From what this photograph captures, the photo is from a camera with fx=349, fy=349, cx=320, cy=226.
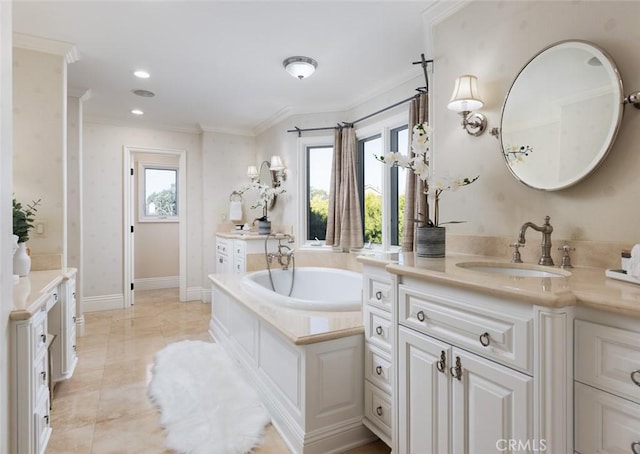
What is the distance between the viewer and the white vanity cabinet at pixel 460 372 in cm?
102

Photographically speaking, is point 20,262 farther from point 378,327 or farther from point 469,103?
point 469,103

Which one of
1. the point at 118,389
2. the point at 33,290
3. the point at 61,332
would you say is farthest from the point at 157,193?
the point at 33,290

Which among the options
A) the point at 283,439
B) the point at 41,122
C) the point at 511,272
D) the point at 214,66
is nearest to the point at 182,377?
the point at 283,439

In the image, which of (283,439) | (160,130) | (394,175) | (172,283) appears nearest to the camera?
(283,439)

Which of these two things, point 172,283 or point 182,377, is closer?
point 182,377

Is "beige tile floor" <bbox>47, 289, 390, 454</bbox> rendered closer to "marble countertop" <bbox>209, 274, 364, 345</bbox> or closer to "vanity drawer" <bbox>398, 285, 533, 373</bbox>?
"marble countertop" <bbox>209, 274, 364, 345</bbox>

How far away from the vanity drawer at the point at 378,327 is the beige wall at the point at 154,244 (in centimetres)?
→ 503

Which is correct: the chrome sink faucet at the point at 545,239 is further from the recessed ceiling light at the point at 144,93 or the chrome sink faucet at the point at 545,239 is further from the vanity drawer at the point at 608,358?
the recessed ceiling light at the point at 144,93

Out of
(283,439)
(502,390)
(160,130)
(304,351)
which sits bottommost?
(283,439)

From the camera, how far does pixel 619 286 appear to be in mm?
1029

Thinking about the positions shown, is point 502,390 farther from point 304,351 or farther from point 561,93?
point 561,93

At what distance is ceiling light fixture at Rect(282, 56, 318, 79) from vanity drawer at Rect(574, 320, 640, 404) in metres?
2.53

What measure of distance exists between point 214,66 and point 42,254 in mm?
2004

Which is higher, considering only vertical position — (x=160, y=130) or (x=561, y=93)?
(x=160, y=130)
